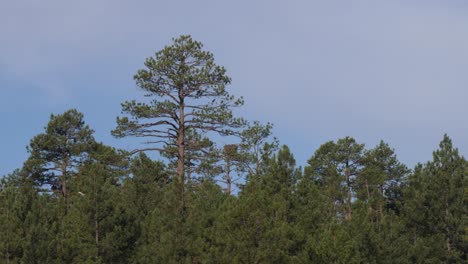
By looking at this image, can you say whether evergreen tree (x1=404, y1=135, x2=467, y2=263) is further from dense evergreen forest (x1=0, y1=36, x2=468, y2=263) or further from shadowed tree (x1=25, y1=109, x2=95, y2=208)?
shadowed tree (x1=25, y1=109, x2=95, y2=208)

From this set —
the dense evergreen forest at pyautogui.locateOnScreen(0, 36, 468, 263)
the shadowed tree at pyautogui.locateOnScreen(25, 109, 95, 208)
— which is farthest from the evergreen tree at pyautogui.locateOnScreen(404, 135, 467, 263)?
the shadowed tree at pyautogui.locateOnScreen(25, 109, 95, 208)

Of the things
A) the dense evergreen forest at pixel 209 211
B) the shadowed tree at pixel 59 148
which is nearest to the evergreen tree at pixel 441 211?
the dense evergreen forest at pixel 209 211

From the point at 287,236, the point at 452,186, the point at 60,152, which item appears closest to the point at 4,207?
the point at 287,236

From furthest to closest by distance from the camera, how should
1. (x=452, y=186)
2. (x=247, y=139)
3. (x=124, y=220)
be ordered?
1. (x=247, y=139)
2. (x=452, y=186)
3. (x=124, y=220)

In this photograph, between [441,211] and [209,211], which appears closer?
[209,211]

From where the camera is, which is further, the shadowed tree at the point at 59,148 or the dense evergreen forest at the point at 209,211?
the shadowed tree at the point at 59,148

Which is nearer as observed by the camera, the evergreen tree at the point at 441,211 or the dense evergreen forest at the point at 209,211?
the dense evergreen forest at the point at 209,211

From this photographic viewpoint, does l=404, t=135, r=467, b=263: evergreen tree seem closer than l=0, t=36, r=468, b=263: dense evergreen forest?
No

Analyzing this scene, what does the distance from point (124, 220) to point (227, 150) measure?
559 inches

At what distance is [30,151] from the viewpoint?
54.4 m

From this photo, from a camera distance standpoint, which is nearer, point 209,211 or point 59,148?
point 209,211

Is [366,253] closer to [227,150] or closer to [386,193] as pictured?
[227,150]

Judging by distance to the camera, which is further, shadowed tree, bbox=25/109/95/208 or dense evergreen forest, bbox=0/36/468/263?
shadowed tree, bbox=25/109/95/208

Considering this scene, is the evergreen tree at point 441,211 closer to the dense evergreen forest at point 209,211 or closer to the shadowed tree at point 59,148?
the dense evergreen forest at point 209,211
